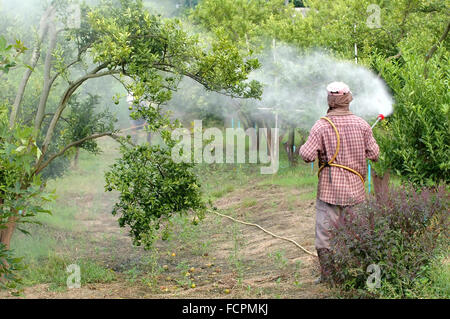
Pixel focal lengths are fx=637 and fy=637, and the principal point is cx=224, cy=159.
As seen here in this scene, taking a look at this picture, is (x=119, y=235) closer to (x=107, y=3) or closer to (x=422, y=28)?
(x=107, y=3)

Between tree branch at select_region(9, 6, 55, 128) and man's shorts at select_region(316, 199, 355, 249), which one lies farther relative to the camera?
tree branch at select_region(9, 6, 55, 128)

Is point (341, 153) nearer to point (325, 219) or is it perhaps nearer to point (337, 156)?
point (337, 156)

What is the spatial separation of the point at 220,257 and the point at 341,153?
316 cm

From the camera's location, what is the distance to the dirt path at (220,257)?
6.63m

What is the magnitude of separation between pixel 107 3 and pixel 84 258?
11.4 ft

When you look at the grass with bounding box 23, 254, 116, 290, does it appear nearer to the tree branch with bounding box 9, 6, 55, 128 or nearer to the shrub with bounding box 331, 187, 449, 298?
the tree branch with bounding box 9, 6, 55, 128

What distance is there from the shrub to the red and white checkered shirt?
12.1 inches

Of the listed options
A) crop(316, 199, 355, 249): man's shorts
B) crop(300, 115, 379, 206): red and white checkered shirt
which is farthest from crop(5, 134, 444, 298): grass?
crop(300, 115, 379, 206): red and white checkered shirt

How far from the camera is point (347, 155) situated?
590cm

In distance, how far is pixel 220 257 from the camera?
8508 mm

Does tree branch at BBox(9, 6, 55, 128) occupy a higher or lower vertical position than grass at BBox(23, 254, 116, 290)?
higher

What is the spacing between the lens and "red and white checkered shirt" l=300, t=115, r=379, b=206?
586cm

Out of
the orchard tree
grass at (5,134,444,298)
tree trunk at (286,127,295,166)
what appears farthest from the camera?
tree trunk at (286,127,295,166)
